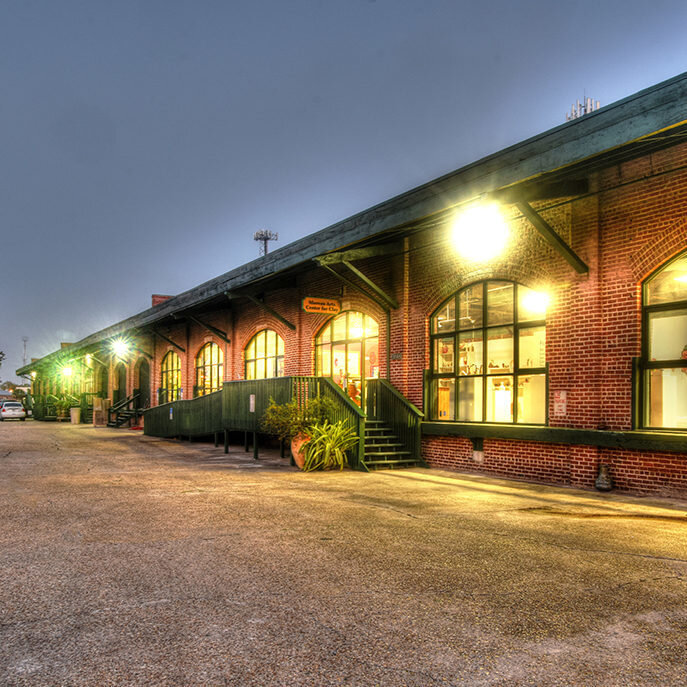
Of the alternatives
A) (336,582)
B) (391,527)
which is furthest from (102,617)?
(391,527)

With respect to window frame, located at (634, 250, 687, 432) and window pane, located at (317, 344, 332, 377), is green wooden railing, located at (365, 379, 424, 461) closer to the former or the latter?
window pane, located at (317, 344, 332, 377)

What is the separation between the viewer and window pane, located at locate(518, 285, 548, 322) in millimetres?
12430

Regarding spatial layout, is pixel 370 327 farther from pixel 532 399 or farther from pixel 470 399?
pixel 532 399

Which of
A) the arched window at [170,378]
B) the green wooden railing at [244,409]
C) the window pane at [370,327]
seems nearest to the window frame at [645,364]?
the green wooden railing at [244,409]

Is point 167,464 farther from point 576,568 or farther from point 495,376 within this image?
point 576,568

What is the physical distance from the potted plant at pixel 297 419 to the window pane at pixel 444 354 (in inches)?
102

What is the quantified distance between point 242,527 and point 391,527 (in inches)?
68.7

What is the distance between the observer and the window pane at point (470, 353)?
13.8 meters

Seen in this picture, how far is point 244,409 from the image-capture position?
1781 cm

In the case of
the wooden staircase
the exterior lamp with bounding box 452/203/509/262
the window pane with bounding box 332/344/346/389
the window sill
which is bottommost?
the wooden staircase

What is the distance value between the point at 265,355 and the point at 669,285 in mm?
14582

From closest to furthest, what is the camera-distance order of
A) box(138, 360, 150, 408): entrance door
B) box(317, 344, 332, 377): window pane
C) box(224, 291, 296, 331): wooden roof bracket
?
1. box(317, 344, 332, 377): window pane
2. box(224, 291, 296, 331): wooden roof bracket
3. box(138, 360, 150, 408): entrance door

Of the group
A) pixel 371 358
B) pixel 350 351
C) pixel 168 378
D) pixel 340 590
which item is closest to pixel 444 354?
pixel 371 358

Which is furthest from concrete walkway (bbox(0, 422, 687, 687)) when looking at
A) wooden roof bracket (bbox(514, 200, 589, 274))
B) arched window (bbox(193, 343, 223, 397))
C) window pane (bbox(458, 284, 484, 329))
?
arched window (bbox(193, 343, 223, 397))
